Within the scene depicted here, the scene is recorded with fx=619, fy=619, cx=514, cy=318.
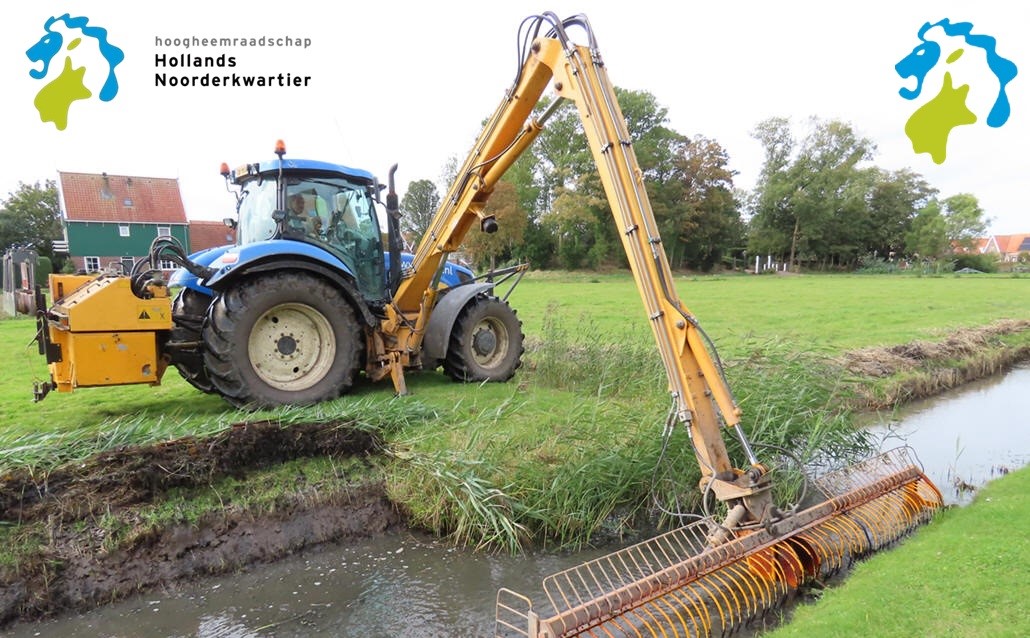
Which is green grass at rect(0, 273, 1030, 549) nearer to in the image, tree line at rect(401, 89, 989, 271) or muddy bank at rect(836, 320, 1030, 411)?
muddy bank at rect(836, 320, 1030, 411)

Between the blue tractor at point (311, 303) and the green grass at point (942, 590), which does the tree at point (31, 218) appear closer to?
the blue tractor at point (311, 303)

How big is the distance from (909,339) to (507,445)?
8946 millimetres

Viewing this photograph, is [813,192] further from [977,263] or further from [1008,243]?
[1008,243]

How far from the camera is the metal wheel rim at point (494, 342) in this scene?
6824 millimetres

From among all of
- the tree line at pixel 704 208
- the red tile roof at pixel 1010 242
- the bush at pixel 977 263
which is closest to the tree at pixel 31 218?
the tree line at pixel 704 208

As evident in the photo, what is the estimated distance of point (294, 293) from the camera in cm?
523

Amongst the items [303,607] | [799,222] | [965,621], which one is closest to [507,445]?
[303,607]

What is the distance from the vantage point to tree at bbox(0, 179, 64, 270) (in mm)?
36156

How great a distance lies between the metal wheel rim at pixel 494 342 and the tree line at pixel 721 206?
2541 cm

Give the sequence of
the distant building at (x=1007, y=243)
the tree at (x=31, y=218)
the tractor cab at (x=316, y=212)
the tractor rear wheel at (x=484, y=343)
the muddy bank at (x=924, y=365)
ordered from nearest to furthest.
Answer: the tractor cab at (x=316, y=212) → the tractor rear wheel at (x=484, y=343) → the muddy bank at (x=924, y=365) → the tree at (x=31, y=218) → the distant building at (x=1007, y=243)

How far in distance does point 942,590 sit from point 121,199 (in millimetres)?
39649

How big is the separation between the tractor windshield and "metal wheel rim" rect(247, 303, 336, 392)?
57 cm

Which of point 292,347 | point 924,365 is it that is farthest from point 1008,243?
point 292,347

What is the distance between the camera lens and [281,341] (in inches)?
211
